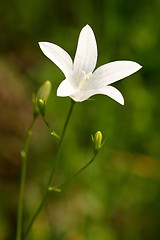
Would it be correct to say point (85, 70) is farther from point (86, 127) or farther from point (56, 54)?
point (86, 127)

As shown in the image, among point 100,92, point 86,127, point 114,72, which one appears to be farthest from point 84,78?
point 86,127

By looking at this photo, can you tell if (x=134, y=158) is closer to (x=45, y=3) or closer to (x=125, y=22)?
(x=125, y=22)

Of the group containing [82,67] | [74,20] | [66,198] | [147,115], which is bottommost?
[66,198]

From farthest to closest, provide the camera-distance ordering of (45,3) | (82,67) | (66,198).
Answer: (45,3), (66,198), (82,67)

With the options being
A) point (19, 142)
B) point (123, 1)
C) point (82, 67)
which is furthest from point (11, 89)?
point (82, 67)

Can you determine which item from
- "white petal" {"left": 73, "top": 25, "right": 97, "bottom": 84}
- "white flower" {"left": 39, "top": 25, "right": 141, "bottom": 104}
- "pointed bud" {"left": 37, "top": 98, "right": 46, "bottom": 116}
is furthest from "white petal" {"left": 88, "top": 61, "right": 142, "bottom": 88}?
"pointed bud" {"left": 37, "top": 98, "right": 46, "bottom": 116}

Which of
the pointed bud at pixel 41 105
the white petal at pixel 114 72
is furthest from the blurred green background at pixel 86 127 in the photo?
the white petal at pixel 114 72

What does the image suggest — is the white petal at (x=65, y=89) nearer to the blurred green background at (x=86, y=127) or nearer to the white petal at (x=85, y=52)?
the white petal at (x=85, y=52)
